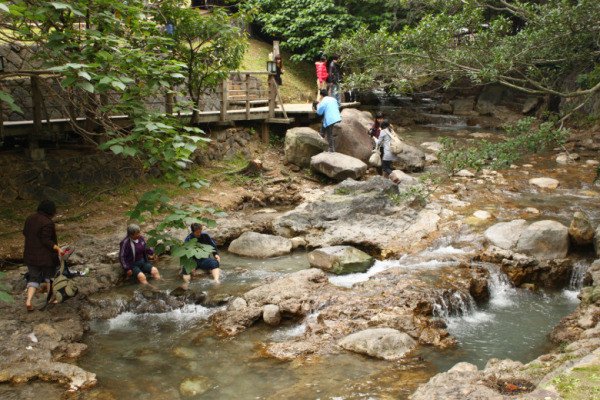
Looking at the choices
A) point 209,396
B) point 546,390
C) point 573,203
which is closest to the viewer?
point 546,390

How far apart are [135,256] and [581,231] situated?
8.00m

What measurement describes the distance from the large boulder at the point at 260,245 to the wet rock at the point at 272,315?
249cm

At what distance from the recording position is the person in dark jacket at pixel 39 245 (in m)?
6.41

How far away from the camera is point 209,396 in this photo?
5.25 m

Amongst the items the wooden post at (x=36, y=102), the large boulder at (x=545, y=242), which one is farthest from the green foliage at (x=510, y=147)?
the wooden post at (x=36, y=102)

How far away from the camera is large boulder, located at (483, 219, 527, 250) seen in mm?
8844

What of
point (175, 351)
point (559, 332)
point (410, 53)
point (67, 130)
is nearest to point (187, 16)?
point (67, 130)

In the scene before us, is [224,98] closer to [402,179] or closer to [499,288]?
[402,179]

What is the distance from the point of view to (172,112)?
38.1 feet

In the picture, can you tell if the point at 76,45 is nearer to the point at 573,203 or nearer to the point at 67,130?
the point at 67,130

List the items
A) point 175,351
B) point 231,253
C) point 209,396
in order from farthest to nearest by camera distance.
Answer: point 231,253, point 175,351, point 209,396

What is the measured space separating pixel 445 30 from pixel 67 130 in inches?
333

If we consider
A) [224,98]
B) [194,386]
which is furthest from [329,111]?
[194,386]

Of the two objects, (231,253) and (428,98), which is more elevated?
(428,98)
